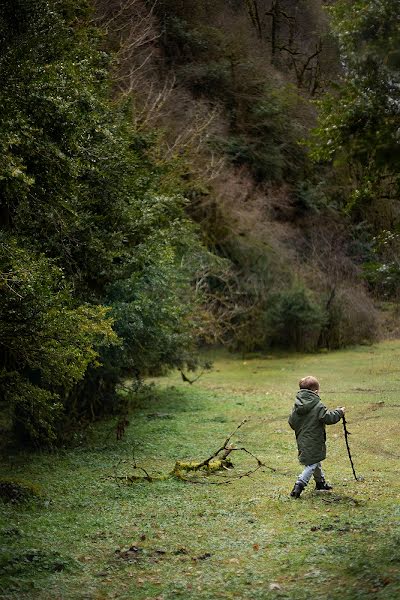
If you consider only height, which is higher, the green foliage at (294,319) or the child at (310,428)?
the child at (310,428)

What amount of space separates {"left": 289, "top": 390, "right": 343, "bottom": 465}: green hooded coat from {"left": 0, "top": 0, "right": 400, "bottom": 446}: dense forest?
1.93 meters

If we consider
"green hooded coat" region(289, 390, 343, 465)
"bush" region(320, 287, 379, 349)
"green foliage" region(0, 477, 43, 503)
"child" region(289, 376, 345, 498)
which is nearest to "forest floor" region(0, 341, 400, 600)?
"green foliage" region(0, 477, 43, 503)

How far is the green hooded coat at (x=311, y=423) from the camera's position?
418 inches

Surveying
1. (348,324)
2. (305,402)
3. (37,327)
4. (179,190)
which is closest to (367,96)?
(305,402)

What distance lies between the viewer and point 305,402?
10.8m

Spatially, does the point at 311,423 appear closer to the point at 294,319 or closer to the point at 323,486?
the point at 323,486

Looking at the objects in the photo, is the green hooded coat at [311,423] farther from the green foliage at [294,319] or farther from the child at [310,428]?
the green foliage at [294,319]

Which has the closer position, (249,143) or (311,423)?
(311,423)

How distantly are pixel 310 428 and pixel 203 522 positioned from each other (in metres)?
1.94

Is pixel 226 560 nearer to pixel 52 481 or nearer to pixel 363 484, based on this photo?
pixel 363 484

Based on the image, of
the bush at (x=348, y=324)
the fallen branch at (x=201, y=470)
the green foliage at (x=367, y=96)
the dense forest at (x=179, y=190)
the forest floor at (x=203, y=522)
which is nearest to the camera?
the green foliage at (x=367, y=96)

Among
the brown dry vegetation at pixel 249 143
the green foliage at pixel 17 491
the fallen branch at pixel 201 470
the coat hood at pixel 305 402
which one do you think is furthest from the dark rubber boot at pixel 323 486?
the brown dry vegetation at pixel 249 143

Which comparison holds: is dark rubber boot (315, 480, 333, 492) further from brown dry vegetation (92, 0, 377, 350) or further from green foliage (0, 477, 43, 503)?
brown dry vegetation (92, 0, 377, 350)

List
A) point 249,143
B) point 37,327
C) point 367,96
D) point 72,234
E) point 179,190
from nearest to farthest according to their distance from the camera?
point 367,96 < point 37,327 < point 72,234 < point 179,190 < point 249,143
